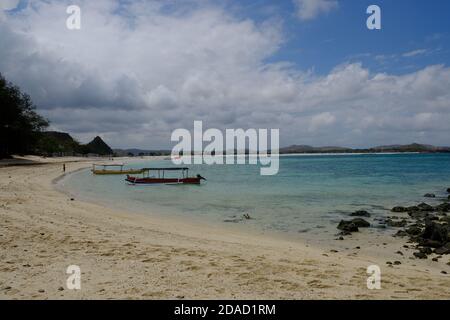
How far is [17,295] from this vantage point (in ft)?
17.7

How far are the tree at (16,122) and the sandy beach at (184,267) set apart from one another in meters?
53.1

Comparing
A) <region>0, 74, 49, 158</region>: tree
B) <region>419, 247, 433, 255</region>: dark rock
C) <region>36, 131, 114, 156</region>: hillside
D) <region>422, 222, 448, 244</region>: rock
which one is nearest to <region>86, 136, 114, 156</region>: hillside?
<region>36, 131, 114, 156</region>: hillside

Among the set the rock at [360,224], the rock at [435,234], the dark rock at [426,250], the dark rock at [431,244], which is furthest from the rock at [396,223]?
the dark rock at [426,250]

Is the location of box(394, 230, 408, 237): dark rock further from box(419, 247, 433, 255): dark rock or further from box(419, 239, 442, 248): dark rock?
box(419, 247, 433, 255): dark rock

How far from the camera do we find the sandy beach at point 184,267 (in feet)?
19.1

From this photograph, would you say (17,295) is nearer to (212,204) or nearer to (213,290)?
(213,290)

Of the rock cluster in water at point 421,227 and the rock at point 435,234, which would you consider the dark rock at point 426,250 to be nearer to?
the rock cluster in water at point 421,227

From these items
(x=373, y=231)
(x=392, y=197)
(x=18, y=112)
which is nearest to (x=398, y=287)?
(x=373, y=231)

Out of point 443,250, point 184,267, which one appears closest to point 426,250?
point 443,250

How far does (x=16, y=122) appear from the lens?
185 ft

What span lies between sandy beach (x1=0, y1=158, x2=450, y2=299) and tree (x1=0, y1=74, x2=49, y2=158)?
5306 centimetres

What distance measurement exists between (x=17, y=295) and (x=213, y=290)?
129 inches

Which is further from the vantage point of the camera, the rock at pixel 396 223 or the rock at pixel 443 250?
the rock at pixel 396 223
